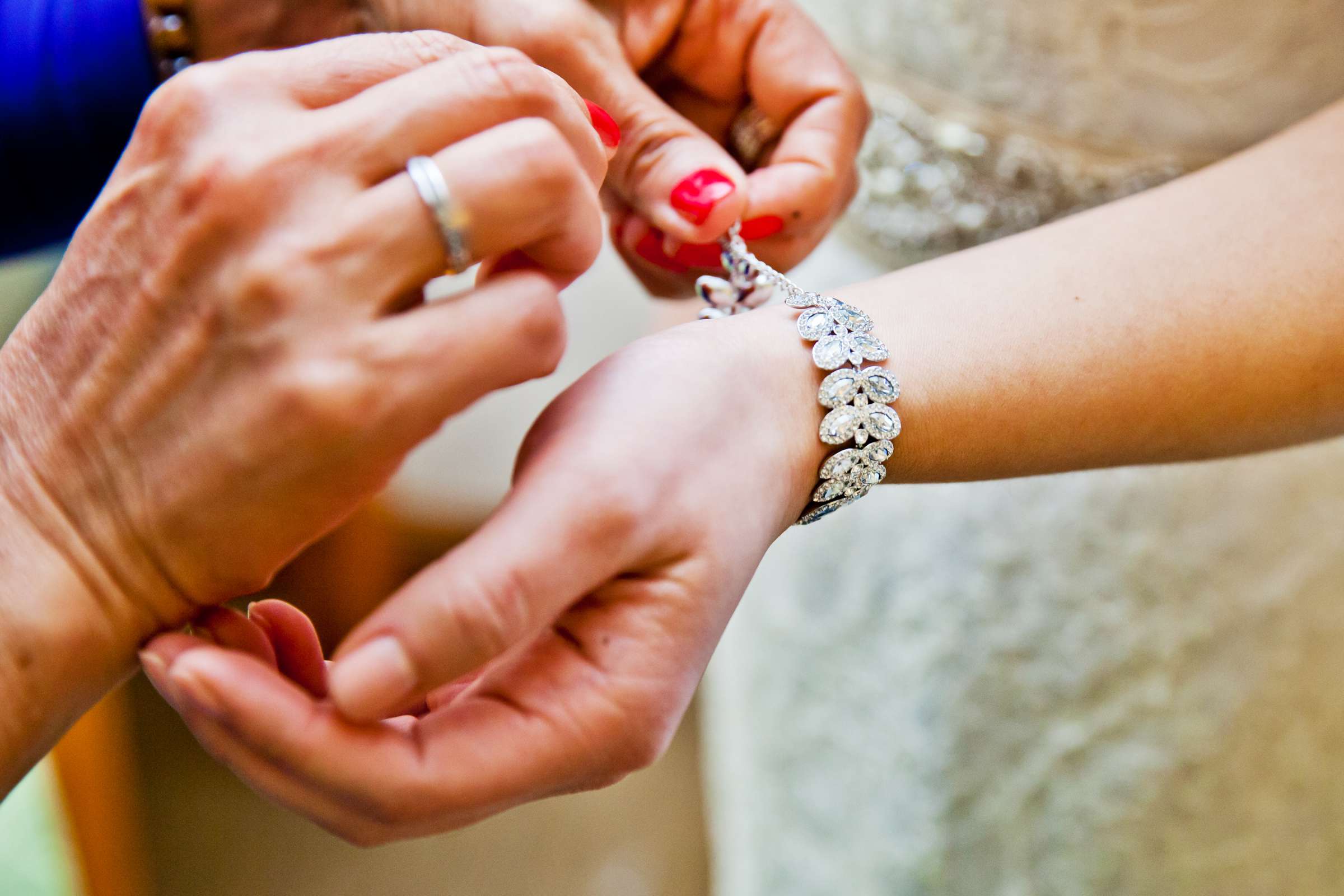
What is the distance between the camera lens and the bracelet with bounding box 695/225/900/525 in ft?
2.03

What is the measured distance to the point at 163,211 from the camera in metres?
0.45

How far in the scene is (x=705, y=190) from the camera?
733 millimetres

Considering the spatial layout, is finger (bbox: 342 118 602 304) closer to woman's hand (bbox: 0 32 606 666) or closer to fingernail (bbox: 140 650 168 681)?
woman's hand (bbox: 0 32 606 666)

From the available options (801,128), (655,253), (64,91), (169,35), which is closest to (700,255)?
(655,253)

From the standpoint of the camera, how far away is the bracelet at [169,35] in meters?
0.91

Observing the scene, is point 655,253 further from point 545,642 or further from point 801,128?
point 545,642

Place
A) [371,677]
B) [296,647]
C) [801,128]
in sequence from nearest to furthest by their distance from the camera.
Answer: [371,677] → [296,647] → [801,128]

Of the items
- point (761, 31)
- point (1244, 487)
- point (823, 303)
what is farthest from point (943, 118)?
point (1244, 487)

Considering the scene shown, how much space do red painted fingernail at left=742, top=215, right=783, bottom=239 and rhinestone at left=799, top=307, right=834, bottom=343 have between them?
0.57 feet

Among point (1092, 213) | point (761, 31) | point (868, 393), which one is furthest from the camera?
point (761, 31)

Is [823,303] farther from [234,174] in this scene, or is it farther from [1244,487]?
[1244,487]

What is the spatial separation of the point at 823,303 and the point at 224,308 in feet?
1.36

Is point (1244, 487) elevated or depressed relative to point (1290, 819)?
elevated

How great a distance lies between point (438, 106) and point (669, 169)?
322 mm
